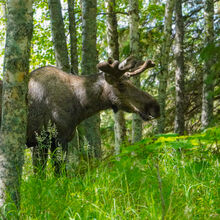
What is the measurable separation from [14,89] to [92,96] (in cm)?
340

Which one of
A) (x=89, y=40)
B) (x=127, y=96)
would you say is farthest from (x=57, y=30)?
(x=127, y=96)

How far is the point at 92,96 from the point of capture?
6773mm

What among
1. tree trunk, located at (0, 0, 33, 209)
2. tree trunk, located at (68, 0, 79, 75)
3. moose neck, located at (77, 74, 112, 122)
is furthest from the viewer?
tree trunk, located at (68, 0, 79, 75)

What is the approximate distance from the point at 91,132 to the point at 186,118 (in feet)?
19.0

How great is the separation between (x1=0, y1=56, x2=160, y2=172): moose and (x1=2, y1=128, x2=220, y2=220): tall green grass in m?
1.74

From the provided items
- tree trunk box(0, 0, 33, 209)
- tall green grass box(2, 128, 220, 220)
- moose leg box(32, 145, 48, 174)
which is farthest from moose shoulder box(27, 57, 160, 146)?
tree trunk box(0, 0, 33, 209)

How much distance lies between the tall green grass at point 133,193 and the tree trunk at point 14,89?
1.07ft

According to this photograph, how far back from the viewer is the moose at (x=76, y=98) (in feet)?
20.1

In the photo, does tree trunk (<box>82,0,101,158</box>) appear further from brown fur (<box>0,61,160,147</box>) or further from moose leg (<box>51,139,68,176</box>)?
moose leg (<box>51,139,68,176</box>)

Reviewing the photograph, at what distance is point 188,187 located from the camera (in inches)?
148

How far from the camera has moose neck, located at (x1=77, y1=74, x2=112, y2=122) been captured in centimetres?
665

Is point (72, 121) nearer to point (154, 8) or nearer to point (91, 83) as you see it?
point (91, 83)

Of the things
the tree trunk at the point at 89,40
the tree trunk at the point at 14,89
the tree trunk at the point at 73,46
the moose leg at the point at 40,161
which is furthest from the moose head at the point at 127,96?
the tree trunk at the point at 14,89

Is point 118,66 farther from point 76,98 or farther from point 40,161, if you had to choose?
point 40,161
